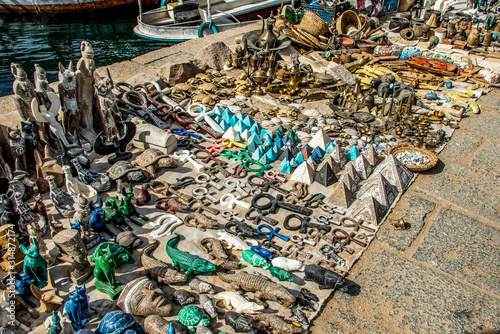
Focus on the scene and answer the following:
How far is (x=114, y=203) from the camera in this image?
557 centimetres

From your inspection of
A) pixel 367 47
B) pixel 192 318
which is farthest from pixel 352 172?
pixel 367 47

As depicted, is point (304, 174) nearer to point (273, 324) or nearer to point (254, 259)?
point (254, 259)

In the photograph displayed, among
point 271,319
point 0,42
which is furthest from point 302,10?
point 0,42

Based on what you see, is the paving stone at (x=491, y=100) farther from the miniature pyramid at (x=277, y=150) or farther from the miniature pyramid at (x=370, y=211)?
the miniature pyramid at (x=277, y=150)

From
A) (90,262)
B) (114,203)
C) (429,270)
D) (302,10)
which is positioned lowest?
(429,270)

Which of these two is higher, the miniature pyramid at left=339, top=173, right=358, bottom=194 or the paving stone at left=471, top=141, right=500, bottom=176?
the miniature pyramid at left=339, top=173, right=358, bottom=194

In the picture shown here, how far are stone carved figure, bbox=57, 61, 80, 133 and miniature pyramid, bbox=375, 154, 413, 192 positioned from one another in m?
5.90

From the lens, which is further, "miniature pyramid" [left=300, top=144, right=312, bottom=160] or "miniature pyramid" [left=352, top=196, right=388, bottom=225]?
"miniature pyramid" [left=300, top=144, right=312, bottom=160]

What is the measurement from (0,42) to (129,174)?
20279 mm

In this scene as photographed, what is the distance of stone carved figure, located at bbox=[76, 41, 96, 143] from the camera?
23.0ft

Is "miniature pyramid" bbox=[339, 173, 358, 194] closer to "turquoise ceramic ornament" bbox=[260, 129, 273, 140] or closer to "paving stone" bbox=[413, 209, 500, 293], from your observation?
"paving stone" bbox=[413, 209, 500, 293]

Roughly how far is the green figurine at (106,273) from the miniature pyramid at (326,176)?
375 cm

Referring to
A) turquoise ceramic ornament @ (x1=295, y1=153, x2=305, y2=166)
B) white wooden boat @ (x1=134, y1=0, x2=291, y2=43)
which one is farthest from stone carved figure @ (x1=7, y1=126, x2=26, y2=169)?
white wooden boat @ (x1=134, y1=0, x2=291, y2=43)

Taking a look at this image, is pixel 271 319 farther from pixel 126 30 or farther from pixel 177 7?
pixel 126 30
